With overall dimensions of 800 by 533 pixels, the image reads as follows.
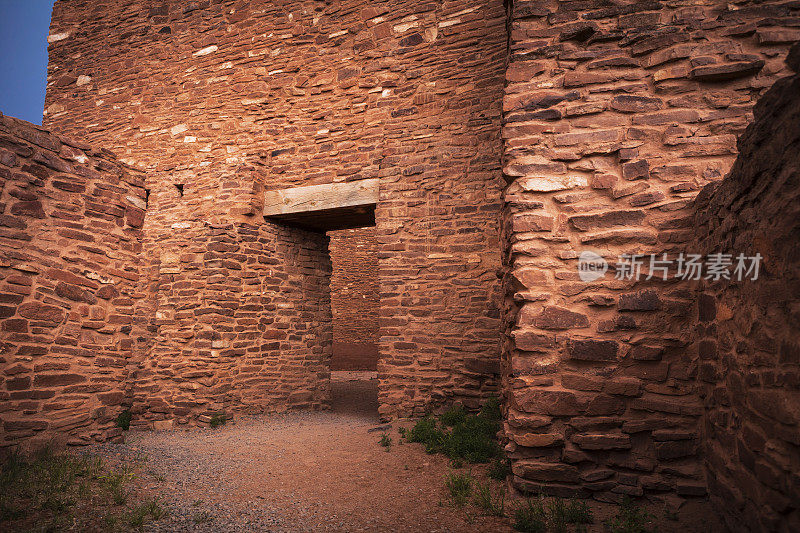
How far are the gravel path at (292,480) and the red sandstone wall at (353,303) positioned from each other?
23.2 feet

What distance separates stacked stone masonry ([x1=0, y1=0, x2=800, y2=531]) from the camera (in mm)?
2471

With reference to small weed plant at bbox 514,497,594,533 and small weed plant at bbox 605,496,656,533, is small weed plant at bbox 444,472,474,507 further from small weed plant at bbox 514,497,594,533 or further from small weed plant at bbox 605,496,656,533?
small weed plant at bbox 605,496,656,533

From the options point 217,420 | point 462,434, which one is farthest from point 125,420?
point 462,434

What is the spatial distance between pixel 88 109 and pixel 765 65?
11.0m

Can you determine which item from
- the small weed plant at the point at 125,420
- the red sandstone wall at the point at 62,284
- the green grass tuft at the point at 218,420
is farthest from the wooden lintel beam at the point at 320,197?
the small weed plant at the point at 125,420

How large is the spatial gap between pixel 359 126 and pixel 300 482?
4945mm

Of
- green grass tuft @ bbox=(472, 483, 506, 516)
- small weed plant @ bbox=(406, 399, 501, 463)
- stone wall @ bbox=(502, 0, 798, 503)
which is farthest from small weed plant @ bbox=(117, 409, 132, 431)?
stone wall @ bbox=(502, 0, 798, 503)

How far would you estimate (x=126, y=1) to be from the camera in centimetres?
886

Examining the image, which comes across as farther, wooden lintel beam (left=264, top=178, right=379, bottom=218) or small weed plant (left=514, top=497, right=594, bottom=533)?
wooden lintel beam (left=264, top=178, right=379, bottom=218)

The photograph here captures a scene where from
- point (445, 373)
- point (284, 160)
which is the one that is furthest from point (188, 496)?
point (284, 160)

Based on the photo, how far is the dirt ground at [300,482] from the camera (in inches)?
106

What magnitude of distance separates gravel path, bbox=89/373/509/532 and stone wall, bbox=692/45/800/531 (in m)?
1.30

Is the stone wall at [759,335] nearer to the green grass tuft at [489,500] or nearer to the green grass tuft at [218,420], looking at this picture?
the green grass tuft at [489,500]

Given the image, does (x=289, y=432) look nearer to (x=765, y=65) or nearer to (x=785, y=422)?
(x=785, y=422)
